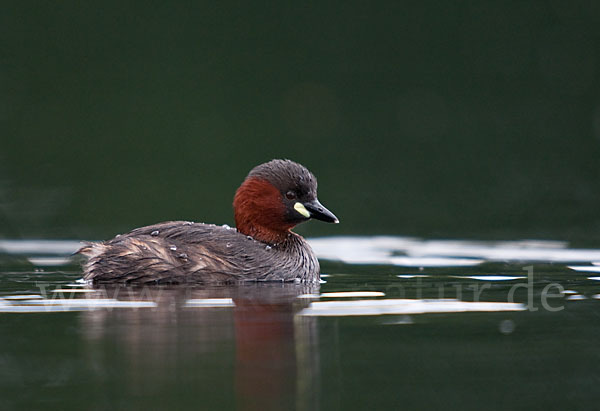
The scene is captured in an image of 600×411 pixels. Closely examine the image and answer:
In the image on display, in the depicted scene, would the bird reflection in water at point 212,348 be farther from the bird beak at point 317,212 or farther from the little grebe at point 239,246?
the bird beak at point 317,212

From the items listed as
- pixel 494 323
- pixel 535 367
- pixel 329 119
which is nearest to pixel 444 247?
pixel 494 323

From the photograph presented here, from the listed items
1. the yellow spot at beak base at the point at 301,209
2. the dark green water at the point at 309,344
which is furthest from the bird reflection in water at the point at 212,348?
the yellow spot at beak base at the point at 301,209

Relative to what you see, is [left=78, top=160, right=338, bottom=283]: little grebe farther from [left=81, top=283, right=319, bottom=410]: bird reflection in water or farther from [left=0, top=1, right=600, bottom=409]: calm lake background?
[left=81, top=283, right=319, bottom=410]: bird reflection in water

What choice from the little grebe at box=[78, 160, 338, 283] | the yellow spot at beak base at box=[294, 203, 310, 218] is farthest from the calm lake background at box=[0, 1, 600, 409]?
the yellow spot at beak base at box=[294, 203, 310, 218]

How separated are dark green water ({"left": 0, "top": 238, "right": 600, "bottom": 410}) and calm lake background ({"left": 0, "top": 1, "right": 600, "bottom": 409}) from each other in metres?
0.02

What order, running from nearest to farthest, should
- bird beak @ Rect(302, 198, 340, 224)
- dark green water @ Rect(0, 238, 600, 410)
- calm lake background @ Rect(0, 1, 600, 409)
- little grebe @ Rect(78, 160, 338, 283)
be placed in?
dark green water @ Rect(0, 238, 600, 410) → calm lake background @ Rect(0, 1, 600, 409) → little grebe @ Rect(78, 160, 338, 283) → bird beak @ Rect(302, 198, 340, 224)

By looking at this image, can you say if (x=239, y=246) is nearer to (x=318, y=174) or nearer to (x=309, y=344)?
(x=309, y=344)

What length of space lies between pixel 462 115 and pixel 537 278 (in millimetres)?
11686

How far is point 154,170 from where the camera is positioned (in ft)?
50.6

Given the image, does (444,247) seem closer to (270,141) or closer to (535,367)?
(535,367)

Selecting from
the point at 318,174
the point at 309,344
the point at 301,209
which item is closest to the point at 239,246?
the point at 301,209

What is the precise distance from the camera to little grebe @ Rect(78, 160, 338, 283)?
28.3 ft

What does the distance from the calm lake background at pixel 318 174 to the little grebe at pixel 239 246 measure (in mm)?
473

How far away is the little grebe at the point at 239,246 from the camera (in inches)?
339
